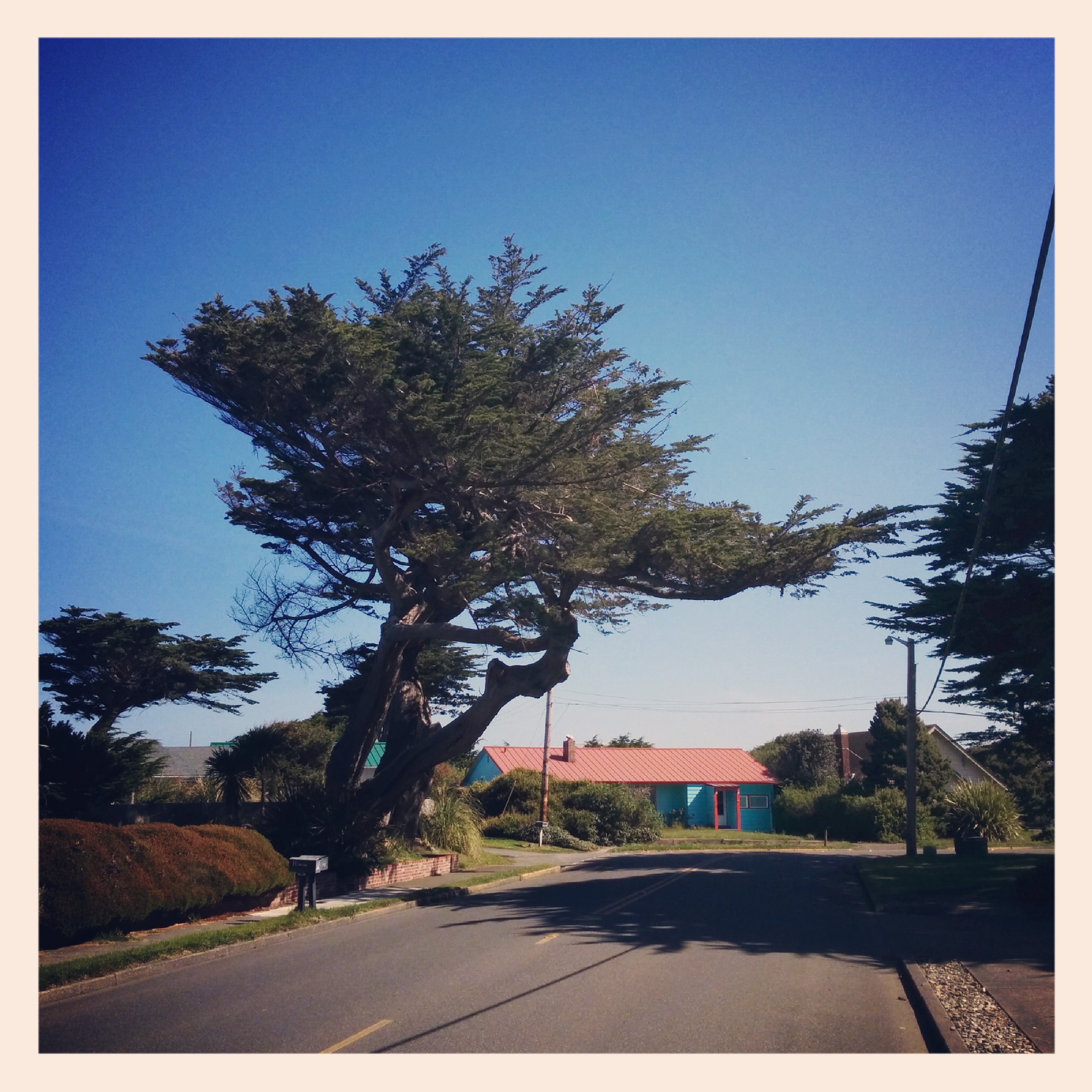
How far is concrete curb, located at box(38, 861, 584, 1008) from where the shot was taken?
30.6 feet

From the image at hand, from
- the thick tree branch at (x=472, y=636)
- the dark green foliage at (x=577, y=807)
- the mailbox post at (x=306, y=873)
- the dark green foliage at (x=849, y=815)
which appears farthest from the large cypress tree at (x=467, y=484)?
the dark green foliage at (x=849, y=815)

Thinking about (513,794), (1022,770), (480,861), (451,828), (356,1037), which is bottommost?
(513,794)

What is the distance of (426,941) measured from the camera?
42.8ft

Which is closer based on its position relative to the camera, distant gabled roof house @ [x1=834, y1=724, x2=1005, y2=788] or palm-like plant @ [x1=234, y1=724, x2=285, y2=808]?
palm-like plant @ [x1=234, y1=724, x2=285, y2=808]

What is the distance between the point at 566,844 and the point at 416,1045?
102 ft

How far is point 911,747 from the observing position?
100 feet

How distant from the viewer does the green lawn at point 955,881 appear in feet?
53.7

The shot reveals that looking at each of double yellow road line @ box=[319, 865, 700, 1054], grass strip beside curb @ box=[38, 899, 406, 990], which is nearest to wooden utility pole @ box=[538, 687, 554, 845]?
double yellow road line @ box=[319, 865, 700, 1054]

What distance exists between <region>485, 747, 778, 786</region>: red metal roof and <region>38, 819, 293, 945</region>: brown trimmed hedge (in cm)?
3772

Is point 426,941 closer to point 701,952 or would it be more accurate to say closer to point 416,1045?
point 701,952

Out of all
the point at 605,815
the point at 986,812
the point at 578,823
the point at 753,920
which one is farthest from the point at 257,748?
the point at 986,812

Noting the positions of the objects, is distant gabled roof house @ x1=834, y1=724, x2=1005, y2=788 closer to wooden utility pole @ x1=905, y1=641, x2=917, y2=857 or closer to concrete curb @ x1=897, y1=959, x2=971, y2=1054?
wooden utility pole @ x1=905, y1=641, x2=917, y2=857

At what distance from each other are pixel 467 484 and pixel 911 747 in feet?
61.9

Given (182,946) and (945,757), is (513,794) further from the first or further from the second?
(182,946)
